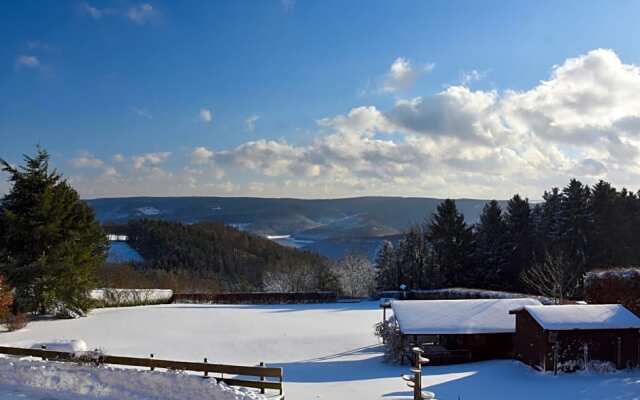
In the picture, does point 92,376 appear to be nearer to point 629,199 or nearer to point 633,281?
point 633,281

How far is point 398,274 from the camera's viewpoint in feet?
153

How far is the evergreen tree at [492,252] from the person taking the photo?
4031cm

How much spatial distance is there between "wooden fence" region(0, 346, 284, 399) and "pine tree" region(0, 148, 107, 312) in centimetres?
1098

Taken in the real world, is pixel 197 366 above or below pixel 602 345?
below

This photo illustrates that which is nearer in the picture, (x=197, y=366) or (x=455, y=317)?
(x=197, y=366)

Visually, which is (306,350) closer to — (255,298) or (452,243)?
(255,298)

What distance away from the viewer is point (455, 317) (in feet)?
58.2

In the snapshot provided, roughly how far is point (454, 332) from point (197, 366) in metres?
8.49

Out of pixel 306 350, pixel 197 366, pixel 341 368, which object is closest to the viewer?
pixel 197 366

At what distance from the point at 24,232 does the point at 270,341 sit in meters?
13.3

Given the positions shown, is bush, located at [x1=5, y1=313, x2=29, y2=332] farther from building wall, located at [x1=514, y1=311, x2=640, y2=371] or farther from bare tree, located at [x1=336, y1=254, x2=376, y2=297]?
bare tree, located at [x1=336, y1=254, x2=376, y2=297]

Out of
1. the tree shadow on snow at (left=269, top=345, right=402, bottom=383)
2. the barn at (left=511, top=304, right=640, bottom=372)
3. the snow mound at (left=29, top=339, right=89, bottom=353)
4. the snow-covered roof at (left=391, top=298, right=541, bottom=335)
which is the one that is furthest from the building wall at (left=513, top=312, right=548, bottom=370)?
the snow mound at (left=29, top=339, right=89, bottom=353)

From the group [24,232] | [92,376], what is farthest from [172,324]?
[92,376]

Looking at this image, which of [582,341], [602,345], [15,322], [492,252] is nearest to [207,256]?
[492,252]
